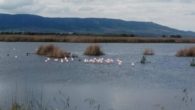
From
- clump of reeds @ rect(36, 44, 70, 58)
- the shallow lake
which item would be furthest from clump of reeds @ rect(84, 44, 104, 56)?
the shallow lake

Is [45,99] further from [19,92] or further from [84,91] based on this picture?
[84,91]

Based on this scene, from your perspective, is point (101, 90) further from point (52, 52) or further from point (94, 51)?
point (94, 51)

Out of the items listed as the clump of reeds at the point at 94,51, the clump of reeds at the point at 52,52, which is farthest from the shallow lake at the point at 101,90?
the clump of reeds at the point at 94,51

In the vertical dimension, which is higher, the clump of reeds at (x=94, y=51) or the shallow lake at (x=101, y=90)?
the shallow lake at (x=101, y=90)

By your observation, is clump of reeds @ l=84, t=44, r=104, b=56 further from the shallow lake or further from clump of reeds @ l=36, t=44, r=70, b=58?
the shallow lake

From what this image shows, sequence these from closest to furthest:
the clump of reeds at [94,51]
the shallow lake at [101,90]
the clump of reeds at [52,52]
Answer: the shallow lake at [101,90] → the clump of reeds at [52,52] → the clump of reeds at [94,51]

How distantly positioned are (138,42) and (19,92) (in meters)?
91.6

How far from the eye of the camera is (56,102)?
56.3 feet

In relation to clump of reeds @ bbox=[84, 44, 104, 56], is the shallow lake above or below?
above

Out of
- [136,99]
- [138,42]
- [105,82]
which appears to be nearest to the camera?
[136,99]

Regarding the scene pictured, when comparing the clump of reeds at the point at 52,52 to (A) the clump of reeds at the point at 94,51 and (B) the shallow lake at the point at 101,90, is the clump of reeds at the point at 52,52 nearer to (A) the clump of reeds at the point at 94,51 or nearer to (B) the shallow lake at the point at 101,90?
(A) the clump of reeds at the point at 94,51

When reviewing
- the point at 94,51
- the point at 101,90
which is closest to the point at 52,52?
the point at 94,51

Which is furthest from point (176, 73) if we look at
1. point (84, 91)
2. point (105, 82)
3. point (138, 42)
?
point (138, 42)

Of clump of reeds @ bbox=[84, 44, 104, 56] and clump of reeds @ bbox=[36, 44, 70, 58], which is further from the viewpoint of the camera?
clump of reeds @ bbox=[84, 44, 104, 56]
